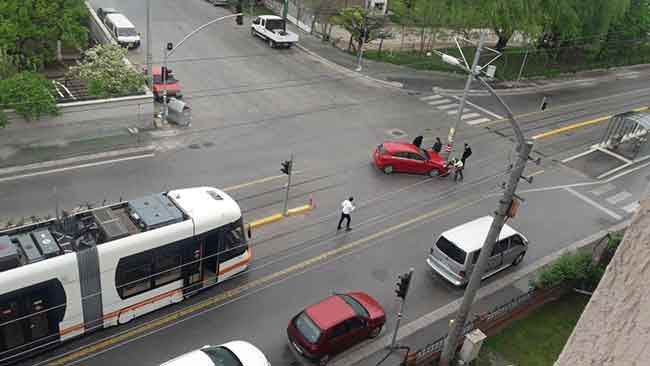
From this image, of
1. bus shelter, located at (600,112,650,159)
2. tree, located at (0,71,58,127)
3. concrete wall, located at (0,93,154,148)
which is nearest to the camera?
tree, located at (0,71,58,127)

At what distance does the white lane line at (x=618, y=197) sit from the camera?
2783cm

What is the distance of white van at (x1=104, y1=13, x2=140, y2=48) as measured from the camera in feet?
126

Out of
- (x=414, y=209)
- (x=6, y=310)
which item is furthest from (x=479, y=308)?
(x=6, y=310)

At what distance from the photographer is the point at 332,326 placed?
15.8m

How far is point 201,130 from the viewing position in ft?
95.3

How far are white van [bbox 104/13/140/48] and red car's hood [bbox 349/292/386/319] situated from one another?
28.4 m

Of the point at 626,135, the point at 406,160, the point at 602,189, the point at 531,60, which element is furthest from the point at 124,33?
the point at 531,60

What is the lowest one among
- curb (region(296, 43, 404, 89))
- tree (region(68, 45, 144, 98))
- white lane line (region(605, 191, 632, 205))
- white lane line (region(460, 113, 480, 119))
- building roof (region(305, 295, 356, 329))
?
white lane line (region(605, 191, 632, 205))

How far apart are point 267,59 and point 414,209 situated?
70.2 ft

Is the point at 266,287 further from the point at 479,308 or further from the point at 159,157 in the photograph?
the point at 159,157

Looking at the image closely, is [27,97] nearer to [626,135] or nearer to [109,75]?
[109,75]

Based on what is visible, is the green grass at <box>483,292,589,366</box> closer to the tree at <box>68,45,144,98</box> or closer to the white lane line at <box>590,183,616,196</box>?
the white lane line at <box>590,183,616,196</box>

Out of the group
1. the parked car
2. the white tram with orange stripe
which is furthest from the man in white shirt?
the parked car

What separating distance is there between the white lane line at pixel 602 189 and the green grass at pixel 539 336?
34.6 feet
